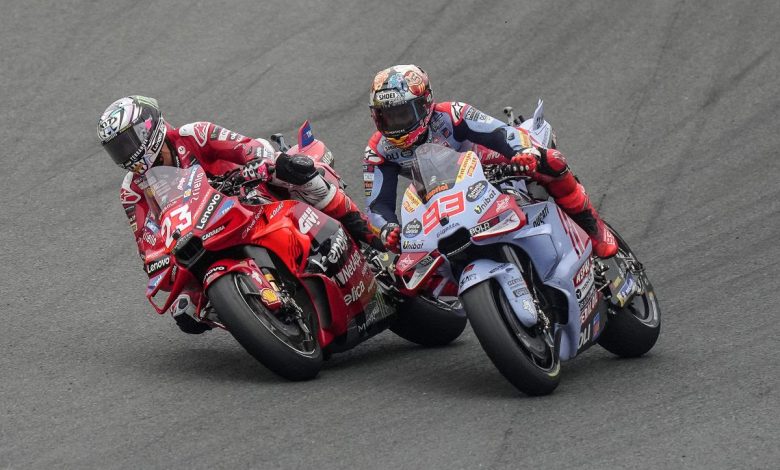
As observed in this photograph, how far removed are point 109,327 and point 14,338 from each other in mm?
638

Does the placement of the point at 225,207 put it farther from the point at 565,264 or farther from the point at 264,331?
the point at 565,264

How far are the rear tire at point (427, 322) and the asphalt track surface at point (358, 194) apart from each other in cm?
11

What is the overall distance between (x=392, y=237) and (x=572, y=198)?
3.54 ft

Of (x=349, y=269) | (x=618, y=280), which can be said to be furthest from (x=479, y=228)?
(x=349, y=269)

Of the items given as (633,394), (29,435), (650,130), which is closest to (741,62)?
(650,130)

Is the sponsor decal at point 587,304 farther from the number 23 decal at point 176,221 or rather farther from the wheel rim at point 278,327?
the number 23 decal at point 176,221

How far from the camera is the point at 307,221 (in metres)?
7.96

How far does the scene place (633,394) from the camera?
6.91 meters

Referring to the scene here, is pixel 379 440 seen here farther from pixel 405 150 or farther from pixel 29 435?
pixel 405 150

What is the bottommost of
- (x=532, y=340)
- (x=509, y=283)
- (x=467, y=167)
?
(x=532, y=340)

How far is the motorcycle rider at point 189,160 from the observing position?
770 centimetres

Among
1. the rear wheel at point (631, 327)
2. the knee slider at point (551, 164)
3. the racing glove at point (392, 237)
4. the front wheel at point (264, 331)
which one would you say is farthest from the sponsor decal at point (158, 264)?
the rear wheel at point (631, 327)

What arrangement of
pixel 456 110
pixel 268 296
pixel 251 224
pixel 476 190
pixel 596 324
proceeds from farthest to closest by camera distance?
pixel 456 110 → pixel 251 224 → pixel 596 324 → pixel 268 296 → pixel 476 190

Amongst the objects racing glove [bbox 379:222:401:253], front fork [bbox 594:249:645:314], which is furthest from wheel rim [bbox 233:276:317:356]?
front fork [bbox 594:249:645:314]
